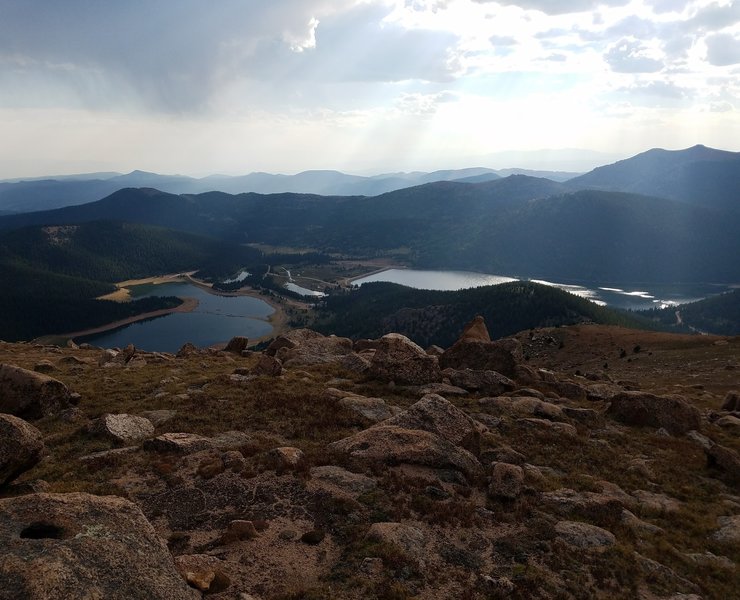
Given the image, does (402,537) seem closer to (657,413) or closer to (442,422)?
(442,422)

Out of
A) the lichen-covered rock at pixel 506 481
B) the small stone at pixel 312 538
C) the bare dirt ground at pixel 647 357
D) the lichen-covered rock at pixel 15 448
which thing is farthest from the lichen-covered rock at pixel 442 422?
the bare dirt ground at pixel 647 357

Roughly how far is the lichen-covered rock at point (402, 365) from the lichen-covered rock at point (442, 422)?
1176 cm

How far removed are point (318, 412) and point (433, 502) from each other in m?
12.4

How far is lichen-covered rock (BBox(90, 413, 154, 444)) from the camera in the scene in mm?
25545

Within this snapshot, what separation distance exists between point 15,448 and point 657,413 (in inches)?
1693

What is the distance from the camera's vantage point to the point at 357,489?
2139 centimetres

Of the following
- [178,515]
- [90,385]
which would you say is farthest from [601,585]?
[90,385]

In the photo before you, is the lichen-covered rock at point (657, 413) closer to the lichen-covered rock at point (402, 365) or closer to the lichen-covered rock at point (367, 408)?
the lichen-covered rock at point (402, 365)

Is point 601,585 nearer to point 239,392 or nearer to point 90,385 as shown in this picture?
point 239,392

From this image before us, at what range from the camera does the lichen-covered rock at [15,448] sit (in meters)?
18.2

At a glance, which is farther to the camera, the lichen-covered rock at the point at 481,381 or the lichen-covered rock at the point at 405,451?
the lichen-covered rock at the point at 481,381

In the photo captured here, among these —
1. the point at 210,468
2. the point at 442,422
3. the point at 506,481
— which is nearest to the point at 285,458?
the point at 210,468

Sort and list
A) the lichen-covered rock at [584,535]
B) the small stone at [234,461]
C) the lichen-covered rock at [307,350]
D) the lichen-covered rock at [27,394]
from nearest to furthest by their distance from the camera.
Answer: the lichen-covered rock at [584,535], the small stone at [234,461], the lichen-covered rock at [27,394], the lichen-covered rock at [307,350]

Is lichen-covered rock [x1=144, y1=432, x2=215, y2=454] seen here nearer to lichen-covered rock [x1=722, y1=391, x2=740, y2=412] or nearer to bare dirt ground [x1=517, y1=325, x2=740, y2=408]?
lichen-covered rock [x1=722, y1=391, x2=740, y2=412]
